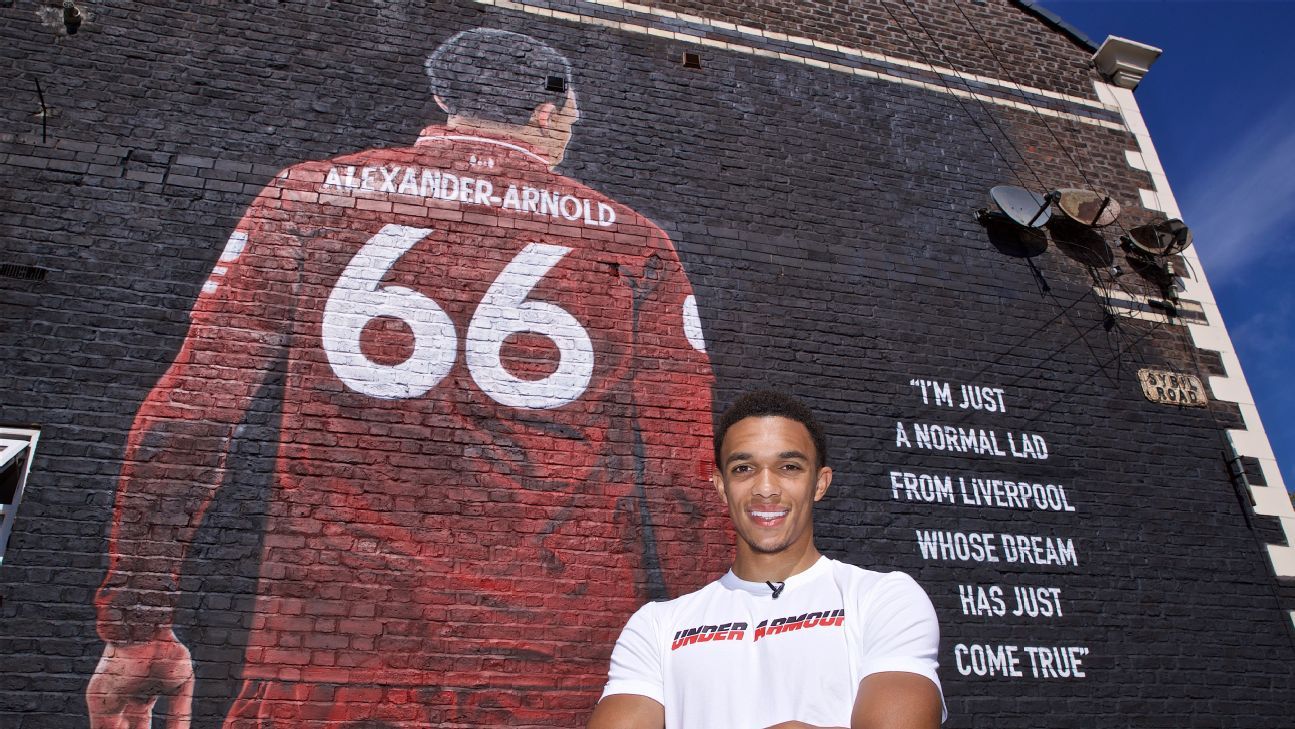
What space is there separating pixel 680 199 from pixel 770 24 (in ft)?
7.28

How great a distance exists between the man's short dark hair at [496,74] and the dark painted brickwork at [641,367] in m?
0.16

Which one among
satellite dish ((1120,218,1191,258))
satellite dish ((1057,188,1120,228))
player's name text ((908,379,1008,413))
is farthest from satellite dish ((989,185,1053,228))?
player's name text ((908,379,1008,413))

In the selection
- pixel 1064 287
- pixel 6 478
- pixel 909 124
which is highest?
pixel 909 124

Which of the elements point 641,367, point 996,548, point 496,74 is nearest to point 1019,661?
point 996,548

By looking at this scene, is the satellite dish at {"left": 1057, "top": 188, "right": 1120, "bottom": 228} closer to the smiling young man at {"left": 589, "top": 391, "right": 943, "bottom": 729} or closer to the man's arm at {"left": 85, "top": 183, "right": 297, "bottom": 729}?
the smiling young man at {"left": 589, "top": 391, "right": 943, "bottom": 729}

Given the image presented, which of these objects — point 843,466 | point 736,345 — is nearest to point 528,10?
point 736,345

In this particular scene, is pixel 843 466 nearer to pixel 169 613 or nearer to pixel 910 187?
pixel 910 187

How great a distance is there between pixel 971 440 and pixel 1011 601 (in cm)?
118

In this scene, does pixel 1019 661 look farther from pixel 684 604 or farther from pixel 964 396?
pixel 684 604

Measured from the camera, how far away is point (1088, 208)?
739cm

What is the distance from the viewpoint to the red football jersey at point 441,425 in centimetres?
494

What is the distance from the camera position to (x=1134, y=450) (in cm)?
670

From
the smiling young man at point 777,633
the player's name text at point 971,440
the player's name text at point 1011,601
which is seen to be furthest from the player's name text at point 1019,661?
the smiling young man at point 777,633

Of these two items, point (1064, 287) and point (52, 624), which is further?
point (1064, 287)
